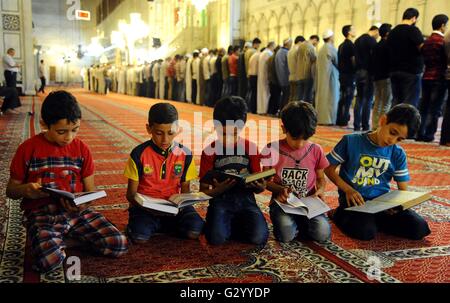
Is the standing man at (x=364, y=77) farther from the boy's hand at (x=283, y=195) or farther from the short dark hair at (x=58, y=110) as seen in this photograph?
the short dark hair at (x=58, y=110)

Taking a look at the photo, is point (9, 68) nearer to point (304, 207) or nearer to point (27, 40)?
point (27, 40)

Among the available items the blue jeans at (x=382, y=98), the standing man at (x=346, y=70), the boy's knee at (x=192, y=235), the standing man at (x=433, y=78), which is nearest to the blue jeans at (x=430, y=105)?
the standing man at (x=433, y=78)

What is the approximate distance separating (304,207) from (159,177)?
0.67 meters

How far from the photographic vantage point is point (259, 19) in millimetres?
14102

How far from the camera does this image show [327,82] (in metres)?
7.04

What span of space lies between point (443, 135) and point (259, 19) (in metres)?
9.89

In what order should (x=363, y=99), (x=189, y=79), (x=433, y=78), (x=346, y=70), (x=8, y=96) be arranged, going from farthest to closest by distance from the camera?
(x=189, y=79) → (x=8, y=96) → (x=346, y=70) → (x=363, y=99) → (x=433, y=78)

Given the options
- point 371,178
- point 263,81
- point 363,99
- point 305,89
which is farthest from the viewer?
point 263,81

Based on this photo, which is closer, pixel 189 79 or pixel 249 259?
pixel 249 259

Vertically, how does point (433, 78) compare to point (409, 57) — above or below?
below

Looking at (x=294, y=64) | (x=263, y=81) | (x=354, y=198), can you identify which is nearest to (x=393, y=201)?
(x=354, y=198)

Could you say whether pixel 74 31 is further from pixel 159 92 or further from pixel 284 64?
pixel 284 64

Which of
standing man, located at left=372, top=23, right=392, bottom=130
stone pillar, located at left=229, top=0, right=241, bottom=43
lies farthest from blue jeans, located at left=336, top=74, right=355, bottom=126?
stone pillar, located at left=229, top=0, right=241, bottom=43

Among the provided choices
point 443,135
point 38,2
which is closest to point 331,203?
point 443,135
